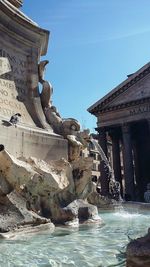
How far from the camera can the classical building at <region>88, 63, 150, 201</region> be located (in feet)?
106

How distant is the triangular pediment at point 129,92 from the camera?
33.5 m

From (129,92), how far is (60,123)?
1112 inches

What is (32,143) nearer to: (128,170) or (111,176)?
(111,176)

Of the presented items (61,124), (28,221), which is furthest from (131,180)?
(28,221)

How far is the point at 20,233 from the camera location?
15.5 feet

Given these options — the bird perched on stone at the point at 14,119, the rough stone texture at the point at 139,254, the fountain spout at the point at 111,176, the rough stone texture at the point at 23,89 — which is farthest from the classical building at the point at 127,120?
the rough stone texture at the point at 139,254

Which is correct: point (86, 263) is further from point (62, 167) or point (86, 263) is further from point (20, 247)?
point (62, 167)

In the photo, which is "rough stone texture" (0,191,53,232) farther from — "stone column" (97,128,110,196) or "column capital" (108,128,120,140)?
"column capital" (108,128,120,140)

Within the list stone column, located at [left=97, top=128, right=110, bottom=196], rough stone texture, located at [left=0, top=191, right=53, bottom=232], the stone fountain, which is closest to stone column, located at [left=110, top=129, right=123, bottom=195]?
stone column, located at [left=97, top=128, right=110, bottom=196]

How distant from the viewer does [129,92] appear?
3462cm

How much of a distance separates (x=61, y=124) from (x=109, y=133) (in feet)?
103

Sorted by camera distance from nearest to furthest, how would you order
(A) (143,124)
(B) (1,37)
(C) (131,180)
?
1. (B) (1,37)
2. (C) (131,180)
3. (A) (143,124)

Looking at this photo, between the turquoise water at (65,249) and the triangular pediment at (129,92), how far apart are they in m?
29.1

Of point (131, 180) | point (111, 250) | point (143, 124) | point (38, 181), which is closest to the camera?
point (111, 250)
